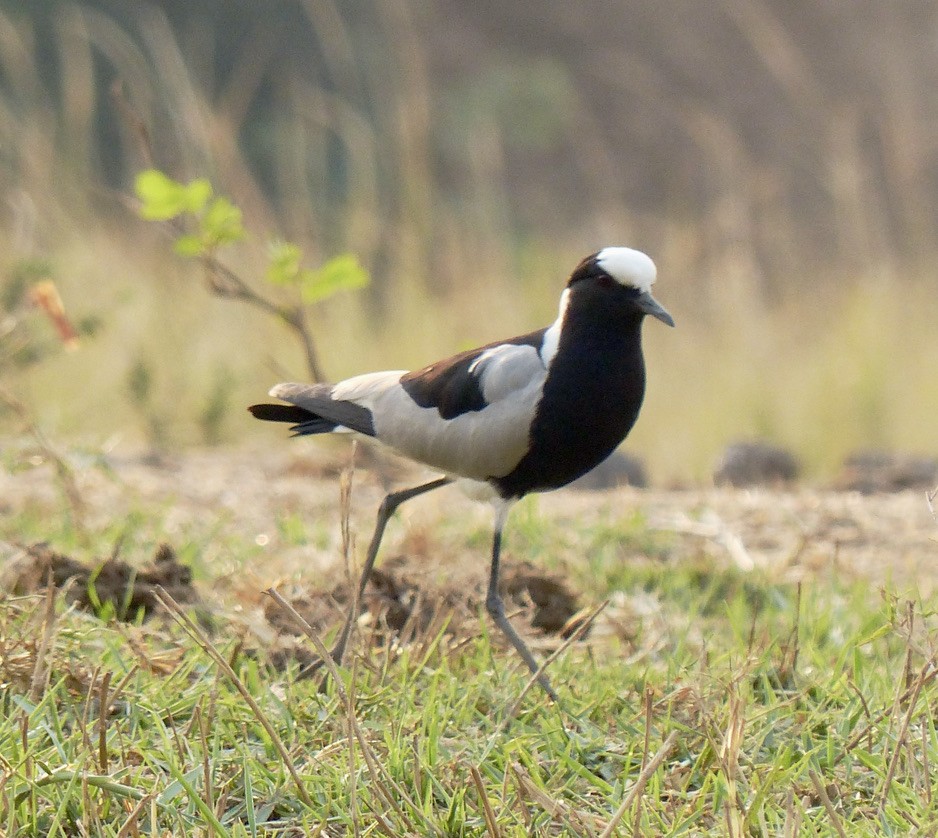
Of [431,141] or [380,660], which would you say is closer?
[380,660]

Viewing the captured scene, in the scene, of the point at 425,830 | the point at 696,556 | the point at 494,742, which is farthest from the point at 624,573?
the point at 425,830

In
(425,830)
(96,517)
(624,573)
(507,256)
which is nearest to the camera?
(425,830)

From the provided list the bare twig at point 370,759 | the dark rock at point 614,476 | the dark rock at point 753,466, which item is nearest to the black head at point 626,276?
the bare twig at point 370,759

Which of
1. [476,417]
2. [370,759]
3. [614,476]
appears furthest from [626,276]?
[614,476]

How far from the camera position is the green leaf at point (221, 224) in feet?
10.7

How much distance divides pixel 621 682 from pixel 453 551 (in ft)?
3.91

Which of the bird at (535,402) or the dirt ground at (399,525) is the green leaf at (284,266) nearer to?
the bird at (535,402)

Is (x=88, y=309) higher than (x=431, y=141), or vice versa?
(x=431, y=141)

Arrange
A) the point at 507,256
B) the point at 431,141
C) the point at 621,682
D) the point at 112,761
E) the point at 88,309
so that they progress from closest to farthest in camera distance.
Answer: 1. the point at 112,761
2. the point at 621,682
3. the point at 88,309
4. the point at 507,256
5. the point at 431,141

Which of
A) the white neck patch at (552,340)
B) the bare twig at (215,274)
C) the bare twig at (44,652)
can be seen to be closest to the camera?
the bare twig at (44,652)

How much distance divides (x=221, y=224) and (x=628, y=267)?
1134mm

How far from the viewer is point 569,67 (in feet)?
65.5

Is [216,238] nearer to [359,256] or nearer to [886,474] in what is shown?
[886,474]

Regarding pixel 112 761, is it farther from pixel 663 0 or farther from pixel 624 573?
pixel 663 0
